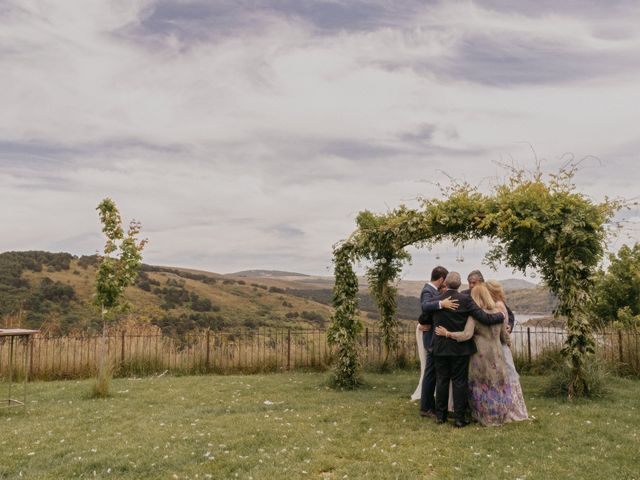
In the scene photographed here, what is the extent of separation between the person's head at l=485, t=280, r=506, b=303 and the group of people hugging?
46cm

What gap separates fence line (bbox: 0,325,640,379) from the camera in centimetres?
1505

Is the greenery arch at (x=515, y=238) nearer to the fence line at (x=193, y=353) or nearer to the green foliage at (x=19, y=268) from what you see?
the fence line at (x=193, y=353)

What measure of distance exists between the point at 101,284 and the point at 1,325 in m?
9.38

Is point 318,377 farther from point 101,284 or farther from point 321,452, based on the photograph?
point 321,452

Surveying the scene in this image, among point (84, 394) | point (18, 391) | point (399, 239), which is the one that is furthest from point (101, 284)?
point (399, 239)

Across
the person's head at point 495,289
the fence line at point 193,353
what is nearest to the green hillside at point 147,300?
the fence line at point 193,353

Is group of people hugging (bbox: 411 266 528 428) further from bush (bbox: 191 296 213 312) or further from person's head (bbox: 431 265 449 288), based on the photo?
bush (bbox: 191 296 213 312)

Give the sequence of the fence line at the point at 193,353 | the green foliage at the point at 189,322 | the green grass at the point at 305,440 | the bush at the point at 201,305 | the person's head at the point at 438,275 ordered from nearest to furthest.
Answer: the green grass at the point at 305,440, the person's head at the point at 438,275, the fence line at the point at 193,353, the green foliage at the point at 189,322, the bush at the point at 201,305

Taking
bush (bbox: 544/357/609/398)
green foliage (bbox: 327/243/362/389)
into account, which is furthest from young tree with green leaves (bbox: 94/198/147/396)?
bush (bbox: 544/357/609/398)

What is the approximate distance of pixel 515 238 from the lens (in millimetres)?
10609

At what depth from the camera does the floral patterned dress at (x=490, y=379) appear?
7.77 meters

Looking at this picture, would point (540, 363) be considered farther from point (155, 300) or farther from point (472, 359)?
point (155, 300)

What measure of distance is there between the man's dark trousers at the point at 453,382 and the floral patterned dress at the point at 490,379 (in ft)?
0.53

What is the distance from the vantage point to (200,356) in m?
15.6
